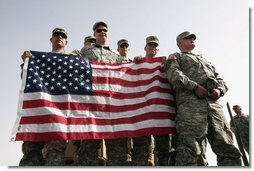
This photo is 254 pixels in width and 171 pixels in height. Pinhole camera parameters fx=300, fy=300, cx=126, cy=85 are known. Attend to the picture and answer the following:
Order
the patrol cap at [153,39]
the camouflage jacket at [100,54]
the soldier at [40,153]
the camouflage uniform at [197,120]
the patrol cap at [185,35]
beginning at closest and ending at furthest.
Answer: the camouflage uniform at [197,120] → the soldier at [40,153] → the patrol cap at [185,35] → the camouflage jacket at [100,54] → the patrol cap at [153,39]

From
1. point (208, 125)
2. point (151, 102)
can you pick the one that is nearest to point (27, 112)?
point (151, 102)

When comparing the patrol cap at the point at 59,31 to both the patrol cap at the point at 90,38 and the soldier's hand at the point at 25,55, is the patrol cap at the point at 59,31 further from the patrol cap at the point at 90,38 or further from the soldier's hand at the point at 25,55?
the patrol cap at the point at 90,38

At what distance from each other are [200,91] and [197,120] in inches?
17.9

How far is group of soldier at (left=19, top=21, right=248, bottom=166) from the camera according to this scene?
4336 millimetres

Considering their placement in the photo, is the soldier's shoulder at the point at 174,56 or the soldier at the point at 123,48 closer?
the soldier's shoulder at the point at 174,56

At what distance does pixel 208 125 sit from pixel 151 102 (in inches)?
41.1

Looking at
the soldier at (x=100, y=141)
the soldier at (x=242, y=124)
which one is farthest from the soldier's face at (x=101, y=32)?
the soldier at (x=242, y=124)

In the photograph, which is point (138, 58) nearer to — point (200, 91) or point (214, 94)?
point (200, 91)

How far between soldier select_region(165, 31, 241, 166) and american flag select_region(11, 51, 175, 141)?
0.48 meters

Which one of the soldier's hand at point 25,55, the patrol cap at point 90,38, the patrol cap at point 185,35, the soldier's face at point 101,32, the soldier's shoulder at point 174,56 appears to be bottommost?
the soldier's shoulder at point 174,56

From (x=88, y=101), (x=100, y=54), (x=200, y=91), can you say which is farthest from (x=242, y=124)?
(x=88, y=101)

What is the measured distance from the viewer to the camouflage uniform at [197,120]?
4246 millimetres

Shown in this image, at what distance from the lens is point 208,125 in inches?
178

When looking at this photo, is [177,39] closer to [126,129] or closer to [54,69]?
[126,129]
